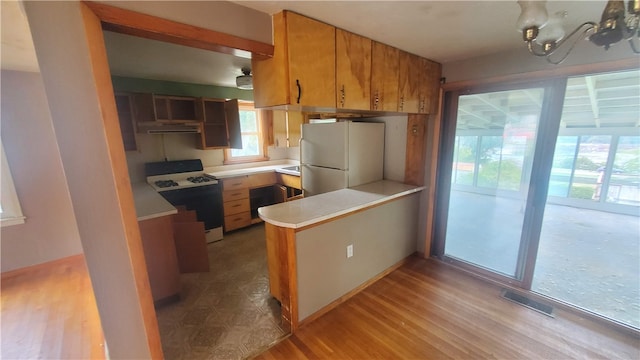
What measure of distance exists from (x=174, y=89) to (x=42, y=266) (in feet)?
8.93

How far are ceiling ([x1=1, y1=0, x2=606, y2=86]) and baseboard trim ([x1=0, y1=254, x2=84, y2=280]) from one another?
2.23 metres

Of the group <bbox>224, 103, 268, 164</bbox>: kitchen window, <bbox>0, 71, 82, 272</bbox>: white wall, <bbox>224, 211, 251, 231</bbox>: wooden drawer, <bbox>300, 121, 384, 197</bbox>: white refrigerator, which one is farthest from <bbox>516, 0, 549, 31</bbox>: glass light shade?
<bbox>0, 71, 82, 272</bbox>: white wall

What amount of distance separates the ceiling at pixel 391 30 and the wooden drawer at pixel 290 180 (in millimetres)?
1781

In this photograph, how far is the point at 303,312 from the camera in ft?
6.51

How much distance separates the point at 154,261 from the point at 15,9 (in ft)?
6.15

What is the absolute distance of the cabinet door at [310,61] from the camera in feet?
4.94

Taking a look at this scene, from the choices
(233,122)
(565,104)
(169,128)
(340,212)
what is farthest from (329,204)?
(169,128)

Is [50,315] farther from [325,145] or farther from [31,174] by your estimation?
[325,145]

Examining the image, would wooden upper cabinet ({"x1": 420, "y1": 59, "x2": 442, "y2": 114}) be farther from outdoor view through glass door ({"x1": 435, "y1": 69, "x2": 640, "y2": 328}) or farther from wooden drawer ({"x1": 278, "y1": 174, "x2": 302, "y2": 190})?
wooden drawer ({"x1": 278, "y1": 174, "x2": 302, "y2": 190})

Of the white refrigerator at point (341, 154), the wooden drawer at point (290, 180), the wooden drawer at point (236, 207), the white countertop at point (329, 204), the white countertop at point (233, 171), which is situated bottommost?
the wooden drawer at point (236, 207)

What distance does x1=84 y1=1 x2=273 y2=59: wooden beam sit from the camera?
1.04 metres

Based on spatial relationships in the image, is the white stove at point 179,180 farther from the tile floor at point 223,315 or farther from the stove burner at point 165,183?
the tile floor at point 223,315

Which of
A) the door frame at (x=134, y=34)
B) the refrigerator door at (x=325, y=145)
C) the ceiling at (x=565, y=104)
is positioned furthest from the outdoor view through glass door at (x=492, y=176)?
the door frame at (x=134, y=34)

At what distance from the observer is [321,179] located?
3.06m
